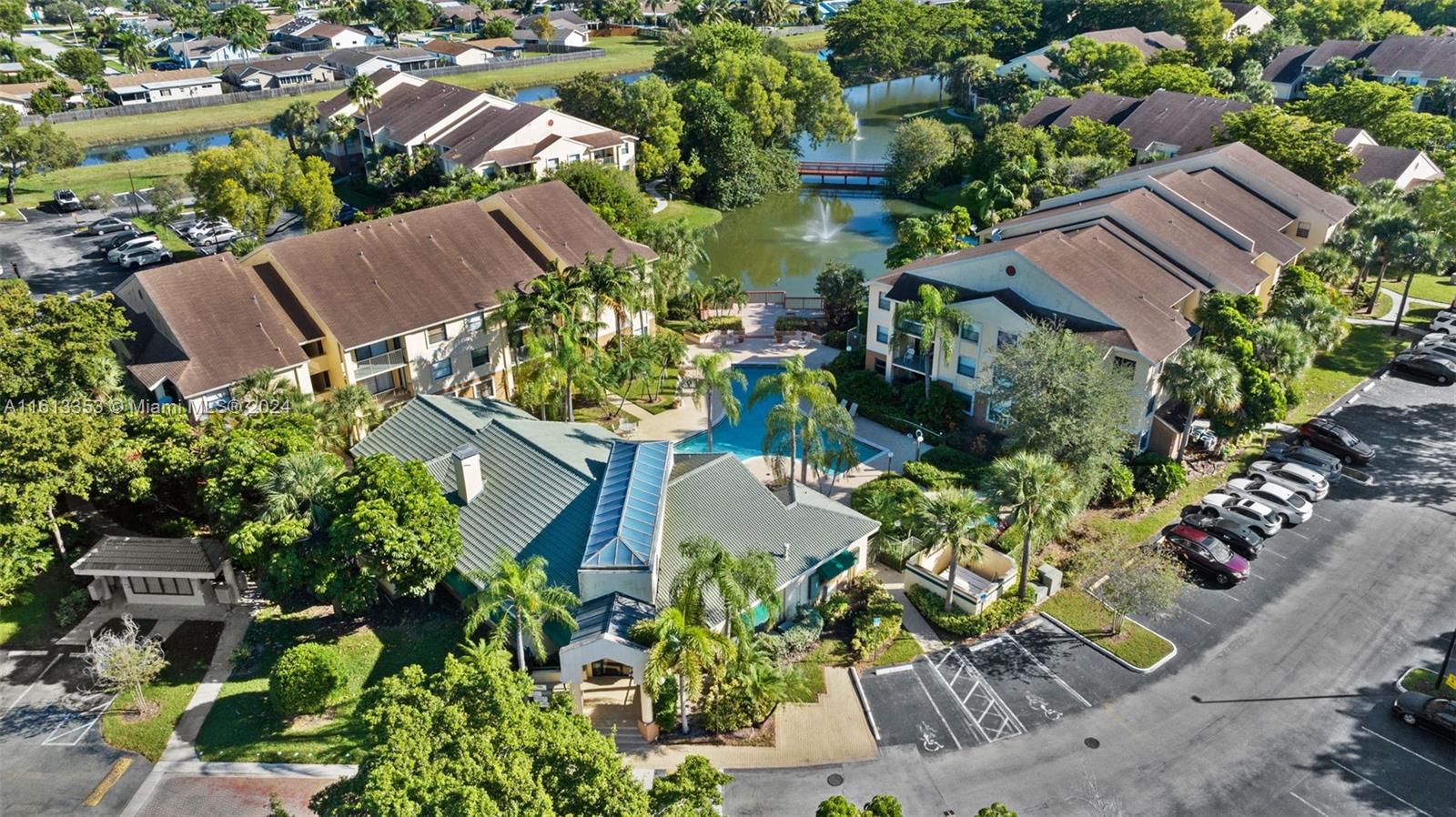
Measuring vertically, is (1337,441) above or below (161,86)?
below

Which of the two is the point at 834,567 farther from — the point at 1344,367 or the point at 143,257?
the point at 143,257

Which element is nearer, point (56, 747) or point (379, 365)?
point (56, 747)

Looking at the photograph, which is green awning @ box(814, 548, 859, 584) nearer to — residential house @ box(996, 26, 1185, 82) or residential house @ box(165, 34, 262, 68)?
residential house @ box(996, 26, 1185, 82)

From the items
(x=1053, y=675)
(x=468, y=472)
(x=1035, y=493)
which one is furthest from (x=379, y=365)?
(x=1053, y=675)

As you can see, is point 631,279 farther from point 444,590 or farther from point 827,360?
point 444,590

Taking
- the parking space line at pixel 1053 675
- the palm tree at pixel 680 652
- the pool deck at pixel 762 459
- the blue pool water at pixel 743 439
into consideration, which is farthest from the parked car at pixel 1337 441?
the palm tree at pixel 680 652

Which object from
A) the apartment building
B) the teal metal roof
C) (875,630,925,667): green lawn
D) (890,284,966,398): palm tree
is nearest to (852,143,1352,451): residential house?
(890,284,966,398): palm tree
